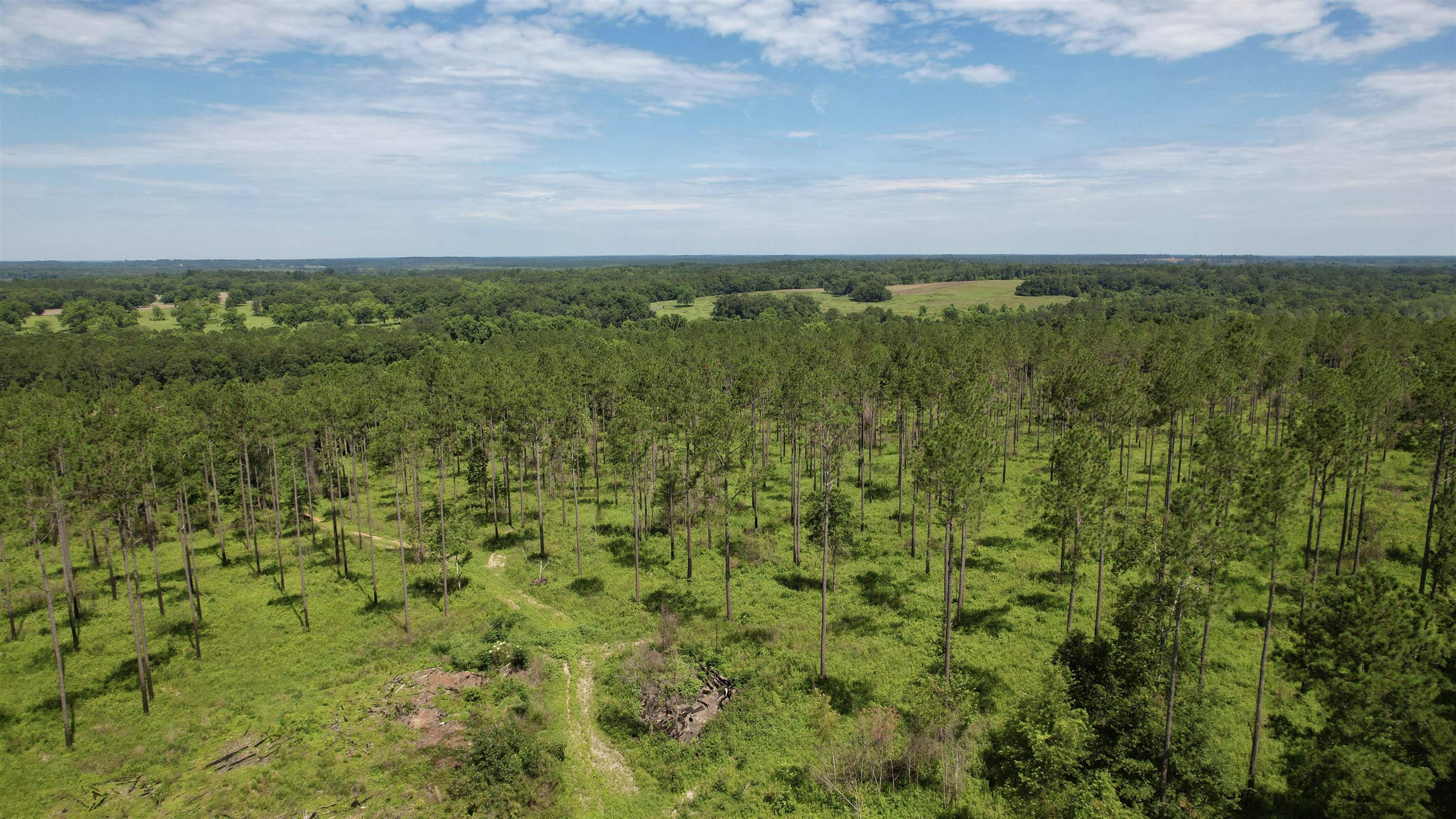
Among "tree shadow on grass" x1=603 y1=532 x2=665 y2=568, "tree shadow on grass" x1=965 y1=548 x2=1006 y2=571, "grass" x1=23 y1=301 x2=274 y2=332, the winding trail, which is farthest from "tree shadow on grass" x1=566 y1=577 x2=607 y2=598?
"grass" x1=23 y1=301 x2=274 y2=332

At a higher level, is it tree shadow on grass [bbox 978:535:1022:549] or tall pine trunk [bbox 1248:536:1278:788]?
tall pine trunk [bbox 1248:536:1278:788]

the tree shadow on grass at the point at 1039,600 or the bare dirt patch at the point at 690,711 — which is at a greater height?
the tree shadow on grass at the point at 1039,600

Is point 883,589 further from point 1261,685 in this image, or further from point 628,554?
point 1261,685

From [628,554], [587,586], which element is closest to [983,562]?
[628,554]

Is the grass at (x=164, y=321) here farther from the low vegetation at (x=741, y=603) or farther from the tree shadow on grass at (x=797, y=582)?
the tree shadow on grass at (x=797, y=582)

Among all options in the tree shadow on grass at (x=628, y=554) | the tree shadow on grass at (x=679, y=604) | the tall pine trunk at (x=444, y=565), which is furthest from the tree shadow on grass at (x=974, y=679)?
the tall pine trunk at (x=444, y=565)

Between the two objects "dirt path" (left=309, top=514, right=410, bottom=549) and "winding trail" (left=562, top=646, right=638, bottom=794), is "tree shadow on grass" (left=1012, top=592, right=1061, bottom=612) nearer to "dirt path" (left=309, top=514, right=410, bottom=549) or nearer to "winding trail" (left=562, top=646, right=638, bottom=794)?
"winding trail" (left=562, top=646, right=638, bottom=794)
